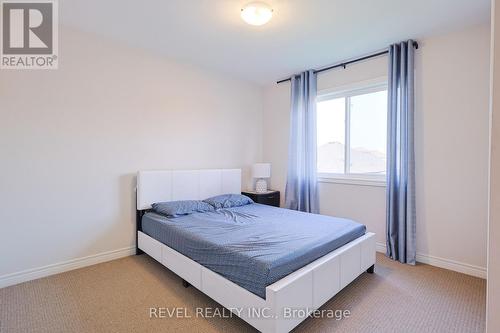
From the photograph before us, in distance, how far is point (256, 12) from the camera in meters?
2.20

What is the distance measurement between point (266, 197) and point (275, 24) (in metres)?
2.58

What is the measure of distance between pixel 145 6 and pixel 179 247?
7.45ft

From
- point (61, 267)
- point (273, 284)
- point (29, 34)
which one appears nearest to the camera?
point (273, 284)

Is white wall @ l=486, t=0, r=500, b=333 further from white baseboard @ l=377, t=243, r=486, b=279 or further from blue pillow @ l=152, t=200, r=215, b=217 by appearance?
blue pillow @ l=152, t=200, r=215, b=217

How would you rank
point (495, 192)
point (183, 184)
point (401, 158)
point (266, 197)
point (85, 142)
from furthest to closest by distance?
point (266, 197) < point (183, 184) < point (401, 158) < point (85, 142) < point (495, 192)

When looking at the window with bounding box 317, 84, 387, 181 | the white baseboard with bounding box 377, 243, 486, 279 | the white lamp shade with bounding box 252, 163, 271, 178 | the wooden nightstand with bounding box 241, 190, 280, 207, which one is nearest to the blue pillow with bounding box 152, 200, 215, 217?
the wooden nightstand with bounding box 241, 190, 280, 207

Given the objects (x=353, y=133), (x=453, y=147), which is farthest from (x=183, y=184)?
(x=453, y=147)

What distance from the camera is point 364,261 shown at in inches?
97.7

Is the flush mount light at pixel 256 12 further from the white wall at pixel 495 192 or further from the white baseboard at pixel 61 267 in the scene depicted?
the white baseboard at pixel 61 267

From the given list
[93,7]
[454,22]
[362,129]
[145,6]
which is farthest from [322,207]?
[93,7]

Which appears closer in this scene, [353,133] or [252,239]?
[252,239]

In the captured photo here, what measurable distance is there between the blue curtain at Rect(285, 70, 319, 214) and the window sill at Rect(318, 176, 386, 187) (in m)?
0.18

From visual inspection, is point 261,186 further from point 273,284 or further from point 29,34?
point 29,34

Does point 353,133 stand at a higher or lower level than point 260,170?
higher
